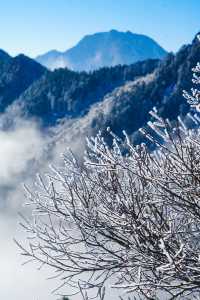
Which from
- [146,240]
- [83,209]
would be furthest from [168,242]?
[83,209]

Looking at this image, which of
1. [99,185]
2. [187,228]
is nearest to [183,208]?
[187,228]

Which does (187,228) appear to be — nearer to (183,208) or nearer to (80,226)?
(183,208)

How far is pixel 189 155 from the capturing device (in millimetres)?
7859

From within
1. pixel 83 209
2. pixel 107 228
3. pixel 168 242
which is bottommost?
pixel 168 242

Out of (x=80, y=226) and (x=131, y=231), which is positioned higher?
(x=80, y=226)

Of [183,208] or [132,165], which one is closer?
[183,208]

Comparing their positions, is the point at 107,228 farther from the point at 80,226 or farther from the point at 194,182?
the point at 194,182

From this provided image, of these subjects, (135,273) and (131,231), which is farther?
(135,273)

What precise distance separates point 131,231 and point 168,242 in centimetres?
64

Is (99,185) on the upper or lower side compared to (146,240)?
upper

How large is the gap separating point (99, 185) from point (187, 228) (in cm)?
167

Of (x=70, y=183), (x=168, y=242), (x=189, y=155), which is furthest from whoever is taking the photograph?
(x=70, y=183)

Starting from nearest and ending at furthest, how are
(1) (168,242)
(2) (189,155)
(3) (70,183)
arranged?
1. (2) (189,155)
2. (1) (168,242)
3. (3) (70,183)

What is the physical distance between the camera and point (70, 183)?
9.09 metres
